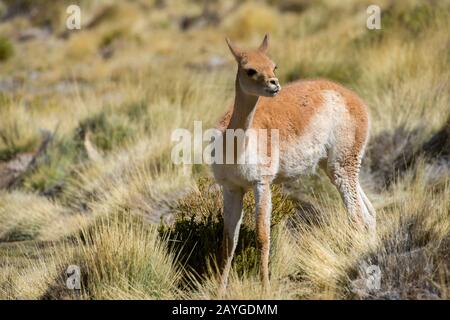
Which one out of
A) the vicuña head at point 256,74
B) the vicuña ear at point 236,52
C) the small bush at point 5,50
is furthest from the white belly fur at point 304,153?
the small bush at point 5,50

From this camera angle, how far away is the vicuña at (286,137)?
559 cm

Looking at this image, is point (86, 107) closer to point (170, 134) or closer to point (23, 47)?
point (170, 134)

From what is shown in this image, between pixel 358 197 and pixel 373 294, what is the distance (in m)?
1.45

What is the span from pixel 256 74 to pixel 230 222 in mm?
1349

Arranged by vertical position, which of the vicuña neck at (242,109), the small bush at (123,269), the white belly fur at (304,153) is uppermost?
the vicuña neck at (242,109)

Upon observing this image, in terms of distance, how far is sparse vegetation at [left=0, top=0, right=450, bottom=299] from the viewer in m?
5.99

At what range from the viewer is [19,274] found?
22.5ft

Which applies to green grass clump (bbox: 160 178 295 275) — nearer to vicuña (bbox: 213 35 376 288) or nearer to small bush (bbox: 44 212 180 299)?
small bush (bbox: 44 212 180 299)

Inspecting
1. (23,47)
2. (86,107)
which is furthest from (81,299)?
(23,47)

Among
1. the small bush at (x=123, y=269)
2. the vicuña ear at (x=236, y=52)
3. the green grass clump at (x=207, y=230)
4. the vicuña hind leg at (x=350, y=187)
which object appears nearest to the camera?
the vicuña ear at (x=236, y=52)

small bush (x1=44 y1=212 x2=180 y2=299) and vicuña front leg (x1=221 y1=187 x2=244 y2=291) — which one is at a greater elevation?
vicuña front leg (x1=221 y1=187 x2=244 y2=291)

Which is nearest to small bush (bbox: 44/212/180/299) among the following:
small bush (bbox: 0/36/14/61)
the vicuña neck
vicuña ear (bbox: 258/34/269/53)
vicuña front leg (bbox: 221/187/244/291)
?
vicuña front leg (bbox: 221/187/244/291)

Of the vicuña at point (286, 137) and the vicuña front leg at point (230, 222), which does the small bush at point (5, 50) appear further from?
the vicuña front leg at point (230, 222)

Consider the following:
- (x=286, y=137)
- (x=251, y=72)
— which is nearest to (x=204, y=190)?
(x=286, y=137)
